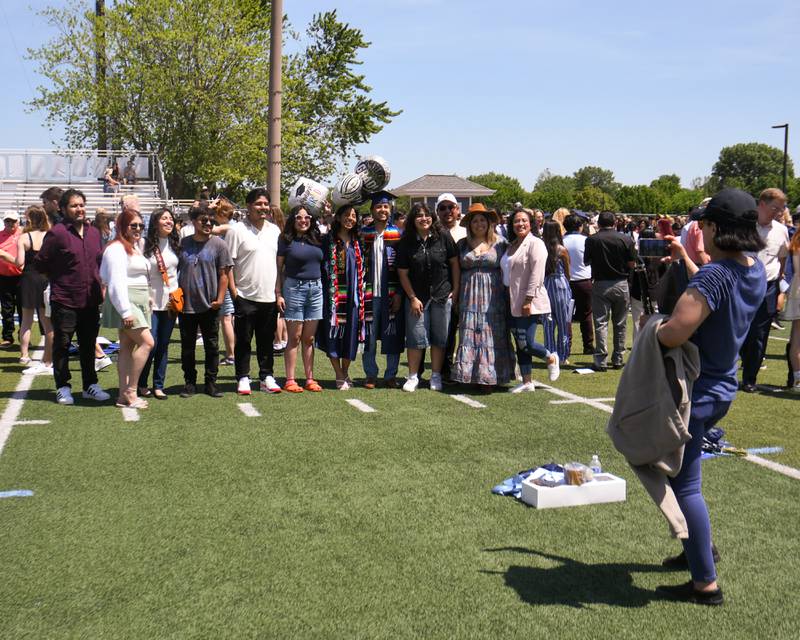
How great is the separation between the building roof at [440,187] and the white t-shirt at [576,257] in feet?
247

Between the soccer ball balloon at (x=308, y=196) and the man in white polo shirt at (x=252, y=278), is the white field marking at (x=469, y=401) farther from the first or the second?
the soccer ball balloon at (x=308, y=196)

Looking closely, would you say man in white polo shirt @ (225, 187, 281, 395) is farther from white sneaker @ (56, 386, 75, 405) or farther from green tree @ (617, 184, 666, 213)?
green tree @ (617, 184, 666, 213)

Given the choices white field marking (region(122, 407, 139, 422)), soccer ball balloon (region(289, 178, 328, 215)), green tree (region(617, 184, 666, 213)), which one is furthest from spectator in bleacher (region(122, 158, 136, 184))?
green tree (region(617, 184, 666, 213))

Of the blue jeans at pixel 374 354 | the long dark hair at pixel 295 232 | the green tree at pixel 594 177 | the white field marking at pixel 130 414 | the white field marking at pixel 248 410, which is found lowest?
the white field marking at pixel 130 414

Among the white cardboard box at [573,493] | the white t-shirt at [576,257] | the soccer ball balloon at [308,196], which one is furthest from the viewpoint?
the white t-shirt at [576,257]

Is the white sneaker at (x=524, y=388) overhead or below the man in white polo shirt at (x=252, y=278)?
below

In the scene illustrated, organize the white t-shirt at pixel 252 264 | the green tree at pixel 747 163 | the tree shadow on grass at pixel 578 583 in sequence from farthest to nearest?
the green tree at pixel 747 163, the white t-shirt at pixel 252 264, the tree shadow on grass at pixel 578 583

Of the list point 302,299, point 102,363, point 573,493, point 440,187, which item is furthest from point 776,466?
point 440,187

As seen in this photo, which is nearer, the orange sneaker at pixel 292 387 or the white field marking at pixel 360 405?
the white field marking at pixel 360 405

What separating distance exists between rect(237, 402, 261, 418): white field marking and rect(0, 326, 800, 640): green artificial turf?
0.20 metres

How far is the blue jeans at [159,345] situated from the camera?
8.27m

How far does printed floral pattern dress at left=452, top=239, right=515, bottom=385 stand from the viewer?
8.71 meters

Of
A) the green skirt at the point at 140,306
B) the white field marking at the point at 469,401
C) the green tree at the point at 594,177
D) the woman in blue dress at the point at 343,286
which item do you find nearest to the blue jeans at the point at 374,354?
the woman in blue dress at the point at 343,286

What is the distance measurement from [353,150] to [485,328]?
37.7 metres
